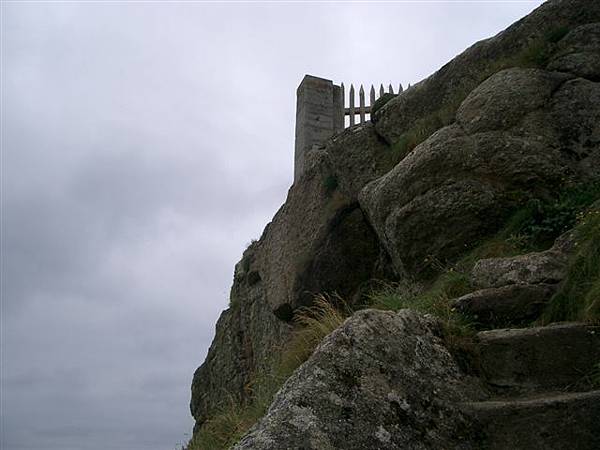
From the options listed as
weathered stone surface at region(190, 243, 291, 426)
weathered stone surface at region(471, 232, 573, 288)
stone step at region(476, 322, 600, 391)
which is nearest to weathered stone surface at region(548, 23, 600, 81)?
weathered stone surface at region(471, 232, 573, 288)

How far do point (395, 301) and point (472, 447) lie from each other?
6.98 ft

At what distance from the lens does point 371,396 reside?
8.91ft

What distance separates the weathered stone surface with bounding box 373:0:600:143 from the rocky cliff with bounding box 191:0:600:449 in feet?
0.07

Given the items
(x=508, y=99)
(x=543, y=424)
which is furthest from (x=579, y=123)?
(x=543, y=424)

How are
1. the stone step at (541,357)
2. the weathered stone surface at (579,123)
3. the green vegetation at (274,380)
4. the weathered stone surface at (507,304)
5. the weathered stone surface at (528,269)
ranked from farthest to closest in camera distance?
the weathered stone surface at (579,123), the green vegetation at (274,380), the weathered stone surface at (528,269), the weathered stone surface at (507,304), the stone step at (541,357)

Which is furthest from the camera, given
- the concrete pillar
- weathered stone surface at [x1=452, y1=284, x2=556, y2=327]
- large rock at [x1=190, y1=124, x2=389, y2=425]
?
the concrete pillar

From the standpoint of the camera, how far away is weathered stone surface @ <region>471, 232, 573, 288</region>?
165 inches

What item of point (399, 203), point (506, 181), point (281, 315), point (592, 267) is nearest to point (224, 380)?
point (281, 315)

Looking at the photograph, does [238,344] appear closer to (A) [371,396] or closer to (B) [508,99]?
(B) [508,99]

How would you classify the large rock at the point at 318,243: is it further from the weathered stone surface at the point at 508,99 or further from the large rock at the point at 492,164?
the weathered stone surface at the point at 508,99

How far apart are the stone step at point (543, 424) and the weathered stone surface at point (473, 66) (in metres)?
5.26

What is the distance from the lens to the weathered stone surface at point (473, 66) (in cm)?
721

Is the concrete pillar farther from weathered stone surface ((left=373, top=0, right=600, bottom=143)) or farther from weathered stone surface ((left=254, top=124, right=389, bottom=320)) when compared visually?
weathered stone surface ((left=373, top=0, right=600, bottom=143))

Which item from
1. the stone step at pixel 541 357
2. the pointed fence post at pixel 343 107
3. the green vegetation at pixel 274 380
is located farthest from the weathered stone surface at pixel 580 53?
the pointed fence post at pixel 343 107
